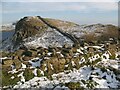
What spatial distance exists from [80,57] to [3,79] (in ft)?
48.4

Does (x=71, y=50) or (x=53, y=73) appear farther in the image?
(x=71, y=50)

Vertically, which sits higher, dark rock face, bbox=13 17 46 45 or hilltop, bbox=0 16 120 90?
dark rock face, bbox=13 17 46 45

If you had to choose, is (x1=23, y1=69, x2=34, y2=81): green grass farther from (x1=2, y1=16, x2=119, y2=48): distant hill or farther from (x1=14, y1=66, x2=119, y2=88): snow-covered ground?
(x1=2, y1=16, x2=119, y2=48): distant hill

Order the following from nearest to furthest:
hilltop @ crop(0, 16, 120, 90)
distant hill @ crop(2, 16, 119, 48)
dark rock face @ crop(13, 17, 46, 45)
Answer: hilltop @ crop(0, 16, 120, 90) < distant hill @ crop(2, 16, 119, 48) < dark rock face @ crop(13, 17, 46, 45)

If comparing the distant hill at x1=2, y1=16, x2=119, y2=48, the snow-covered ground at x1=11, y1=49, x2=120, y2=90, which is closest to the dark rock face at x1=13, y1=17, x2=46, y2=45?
the distant hill at x1=2, y1=16, x2=119, y2=48

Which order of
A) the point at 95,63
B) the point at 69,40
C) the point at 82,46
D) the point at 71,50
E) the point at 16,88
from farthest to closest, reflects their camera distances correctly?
1. the point at 69,40
2. the point at 82,46
3. the point at 71,50
4. the point at 95,63
5. the point at 16,88

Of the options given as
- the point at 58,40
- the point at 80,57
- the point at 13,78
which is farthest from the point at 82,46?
the point at 13,78

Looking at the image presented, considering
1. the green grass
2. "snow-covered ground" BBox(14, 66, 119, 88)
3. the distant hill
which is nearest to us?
"snow-covered ground" BBox(14, 66, 119, 88)

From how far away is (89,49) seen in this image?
55219 mm

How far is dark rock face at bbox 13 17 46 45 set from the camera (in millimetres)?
Answer: 81438

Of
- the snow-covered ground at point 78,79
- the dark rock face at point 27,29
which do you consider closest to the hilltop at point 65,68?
the snow-covered ground at point 78,79

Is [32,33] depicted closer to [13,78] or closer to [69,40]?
[69,40]

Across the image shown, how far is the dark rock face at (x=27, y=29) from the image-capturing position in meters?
81.4

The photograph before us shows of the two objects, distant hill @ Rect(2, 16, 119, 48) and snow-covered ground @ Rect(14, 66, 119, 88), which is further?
distant hill @ Rect(2, 16, 119, 48)
